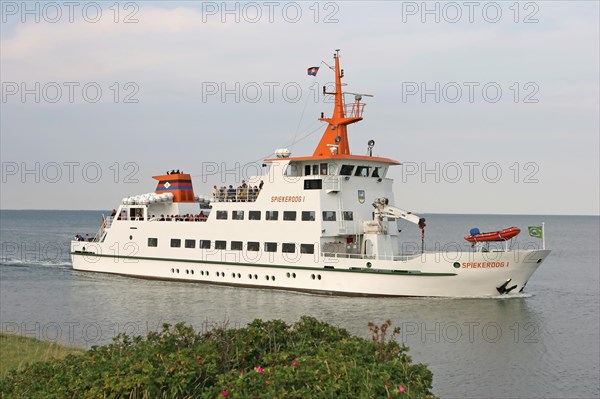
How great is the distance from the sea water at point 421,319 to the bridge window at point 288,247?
83.4 inches

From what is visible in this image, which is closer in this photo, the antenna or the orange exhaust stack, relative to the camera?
the antenna

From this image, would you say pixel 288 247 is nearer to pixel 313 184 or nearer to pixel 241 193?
pixel 313 184

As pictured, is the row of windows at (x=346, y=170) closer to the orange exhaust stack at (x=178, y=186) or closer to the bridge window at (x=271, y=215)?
the bridge window at (x=271, y=215)

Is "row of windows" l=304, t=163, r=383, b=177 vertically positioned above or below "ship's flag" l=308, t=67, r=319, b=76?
below

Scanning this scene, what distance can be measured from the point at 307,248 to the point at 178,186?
12.4 m

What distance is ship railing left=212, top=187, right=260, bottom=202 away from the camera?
104 feet

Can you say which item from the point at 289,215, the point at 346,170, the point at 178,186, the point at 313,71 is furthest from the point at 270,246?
the point at 178,186

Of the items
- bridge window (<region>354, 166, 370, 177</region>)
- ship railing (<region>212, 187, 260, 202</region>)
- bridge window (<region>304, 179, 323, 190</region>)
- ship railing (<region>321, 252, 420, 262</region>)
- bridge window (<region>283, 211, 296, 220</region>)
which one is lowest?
ship railing (<region>321, 252, 420, 262</region>)

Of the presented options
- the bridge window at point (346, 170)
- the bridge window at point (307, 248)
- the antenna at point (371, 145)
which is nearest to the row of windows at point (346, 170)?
the bridge window at point (346, 170)

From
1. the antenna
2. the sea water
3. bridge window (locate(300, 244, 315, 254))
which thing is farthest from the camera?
the antenna

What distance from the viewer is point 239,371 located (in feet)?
27.3

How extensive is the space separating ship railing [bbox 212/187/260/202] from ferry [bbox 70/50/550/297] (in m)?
0.06

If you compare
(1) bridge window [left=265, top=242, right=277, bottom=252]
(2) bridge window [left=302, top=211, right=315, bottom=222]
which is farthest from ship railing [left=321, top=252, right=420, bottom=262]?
(1) bridge window [left=265, top=242, right=277, bottom=252]

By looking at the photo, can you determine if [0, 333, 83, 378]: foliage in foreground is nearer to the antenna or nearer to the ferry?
the ferry
